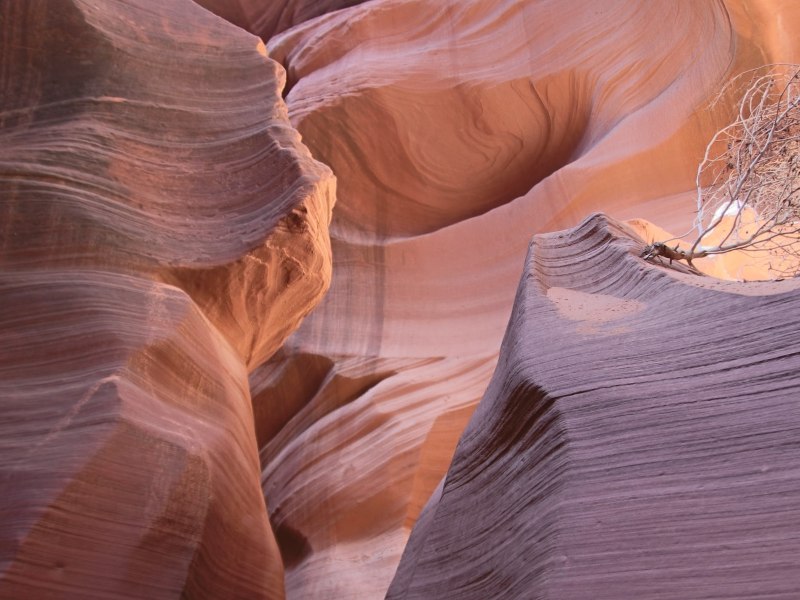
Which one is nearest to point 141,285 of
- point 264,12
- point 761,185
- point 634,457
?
point 634,457

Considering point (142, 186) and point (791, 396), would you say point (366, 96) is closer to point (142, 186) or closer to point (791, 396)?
point (142, 186)

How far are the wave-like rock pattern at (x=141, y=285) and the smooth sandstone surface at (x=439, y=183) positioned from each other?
1457 millimetres

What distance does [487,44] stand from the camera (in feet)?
27.3

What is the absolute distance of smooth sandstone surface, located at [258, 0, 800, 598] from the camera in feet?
20.2

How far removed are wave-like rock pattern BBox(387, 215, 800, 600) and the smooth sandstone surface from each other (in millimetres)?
2980

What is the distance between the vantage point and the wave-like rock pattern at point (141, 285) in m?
3.40

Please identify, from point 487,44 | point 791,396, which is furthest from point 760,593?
point 487,44

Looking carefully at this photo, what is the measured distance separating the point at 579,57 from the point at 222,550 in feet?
19.1

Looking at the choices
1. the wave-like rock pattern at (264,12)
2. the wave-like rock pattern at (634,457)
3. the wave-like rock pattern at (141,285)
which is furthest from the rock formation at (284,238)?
the wave-like rock pattern at (264,12)

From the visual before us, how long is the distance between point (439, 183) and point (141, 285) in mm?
4485

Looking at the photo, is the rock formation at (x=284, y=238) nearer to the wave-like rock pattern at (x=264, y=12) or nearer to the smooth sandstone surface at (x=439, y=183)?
the smooth sandstone surface at (x=439, y=183)

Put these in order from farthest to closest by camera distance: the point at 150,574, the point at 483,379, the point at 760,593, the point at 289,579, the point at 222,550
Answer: the point at 483,379
the point at 289,579
the point at 222,550
the point at 150,574
the point at 760,593

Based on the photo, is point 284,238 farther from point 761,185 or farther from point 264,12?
point 264,12

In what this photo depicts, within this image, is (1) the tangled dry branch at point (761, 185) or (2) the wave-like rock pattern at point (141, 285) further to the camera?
(1) the tangled dry branch at point (761, 185)
